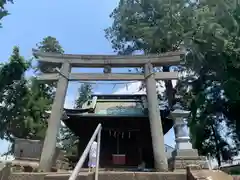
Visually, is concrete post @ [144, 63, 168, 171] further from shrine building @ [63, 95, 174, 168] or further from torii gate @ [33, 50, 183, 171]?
shrine building @ [63, 95, 174, 168]

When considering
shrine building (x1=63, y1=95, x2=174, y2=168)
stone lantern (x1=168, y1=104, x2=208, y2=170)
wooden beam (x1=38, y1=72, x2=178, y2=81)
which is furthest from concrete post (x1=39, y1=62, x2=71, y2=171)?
stone lantern (x1=168, y1=104, x2=208, y2=170)

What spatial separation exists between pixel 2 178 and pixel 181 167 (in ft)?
14.0

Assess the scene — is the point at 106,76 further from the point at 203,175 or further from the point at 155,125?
the point at 203,175

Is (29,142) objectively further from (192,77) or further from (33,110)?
(192,77)

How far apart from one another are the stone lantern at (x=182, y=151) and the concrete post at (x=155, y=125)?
31cm

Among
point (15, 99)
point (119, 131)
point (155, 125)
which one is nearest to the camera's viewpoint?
point (155, 125)

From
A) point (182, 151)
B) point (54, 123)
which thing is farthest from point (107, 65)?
point (182, 151)

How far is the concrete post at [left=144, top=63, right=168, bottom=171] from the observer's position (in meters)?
7.53

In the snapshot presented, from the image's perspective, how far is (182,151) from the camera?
7105 millimetres

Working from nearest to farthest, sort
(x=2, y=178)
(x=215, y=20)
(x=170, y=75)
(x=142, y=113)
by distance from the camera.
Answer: (x=2, y=178) < (x=170, y=75) < (x=142, y=113) < (x=215, y=20)

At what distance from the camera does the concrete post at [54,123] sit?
24.8ft

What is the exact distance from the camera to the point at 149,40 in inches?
564

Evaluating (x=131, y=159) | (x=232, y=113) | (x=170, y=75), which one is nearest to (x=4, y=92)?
(x=131, y=159)

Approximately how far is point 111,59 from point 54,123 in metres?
2.99
